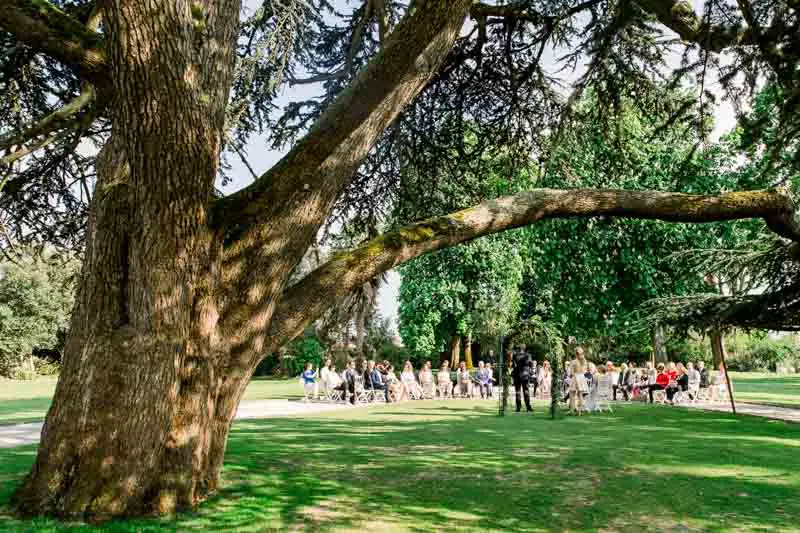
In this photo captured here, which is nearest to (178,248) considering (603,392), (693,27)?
(693,27)

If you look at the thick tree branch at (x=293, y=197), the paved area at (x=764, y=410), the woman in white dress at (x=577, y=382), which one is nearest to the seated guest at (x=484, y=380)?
the paved area at (x=764, y=410)

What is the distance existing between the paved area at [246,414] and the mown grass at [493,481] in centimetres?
191

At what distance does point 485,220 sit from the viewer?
6.22m

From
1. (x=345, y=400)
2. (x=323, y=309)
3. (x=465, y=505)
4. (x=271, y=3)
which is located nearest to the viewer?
(x=465, y=505)

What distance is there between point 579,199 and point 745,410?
14007mm

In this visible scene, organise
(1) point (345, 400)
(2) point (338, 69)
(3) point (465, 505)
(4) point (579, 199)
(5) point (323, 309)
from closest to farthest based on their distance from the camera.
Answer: (3) point (465, 505) < (5) point (323, 309) < (4) point (579, 199) < (2) point (338, 69) < (1) point (345, 400)

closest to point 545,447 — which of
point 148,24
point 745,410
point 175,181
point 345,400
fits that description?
point 175,181

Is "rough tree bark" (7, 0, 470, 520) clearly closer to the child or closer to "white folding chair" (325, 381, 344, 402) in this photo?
the child

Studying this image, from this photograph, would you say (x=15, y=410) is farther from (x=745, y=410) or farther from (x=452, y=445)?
(x=745, y=410)

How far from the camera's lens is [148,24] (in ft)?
14.4

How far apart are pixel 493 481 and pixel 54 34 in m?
5.65

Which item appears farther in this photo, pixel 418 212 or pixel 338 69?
Answer: pixel 418 212

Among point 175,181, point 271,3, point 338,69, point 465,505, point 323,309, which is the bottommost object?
point 465,505

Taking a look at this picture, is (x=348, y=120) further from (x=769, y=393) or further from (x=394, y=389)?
(x=769, y=393)
